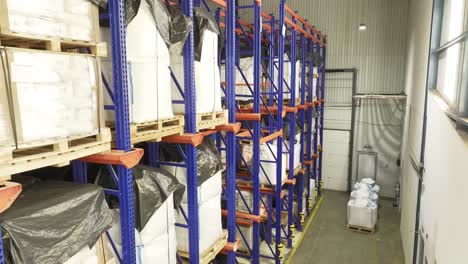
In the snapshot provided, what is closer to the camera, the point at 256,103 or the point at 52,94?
the point at 52,94

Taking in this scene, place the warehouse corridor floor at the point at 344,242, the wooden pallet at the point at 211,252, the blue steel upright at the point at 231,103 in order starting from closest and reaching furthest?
1. the wooden pallet at the point at 211,252
2. the blue steel upright at the point at 231,103
3. the warehouse corridor floor at the point at 344,242

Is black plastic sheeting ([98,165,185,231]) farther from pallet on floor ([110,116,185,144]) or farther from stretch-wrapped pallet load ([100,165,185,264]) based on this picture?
pallet on floor ([110,116,185,144])

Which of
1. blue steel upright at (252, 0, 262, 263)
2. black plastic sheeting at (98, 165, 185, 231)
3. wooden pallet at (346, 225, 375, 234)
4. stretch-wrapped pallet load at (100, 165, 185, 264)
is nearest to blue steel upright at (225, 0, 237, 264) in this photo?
blue steel upright at (252, 0, 262, 263)

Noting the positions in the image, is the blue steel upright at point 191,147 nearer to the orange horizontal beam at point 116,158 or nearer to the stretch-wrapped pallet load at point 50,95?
the orange horizontal beam at point 116,158

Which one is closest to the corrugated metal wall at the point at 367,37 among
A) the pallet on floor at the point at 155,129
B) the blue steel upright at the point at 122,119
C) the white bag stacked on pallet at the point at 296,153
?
the white bag stacked on pallet at the point at 296,153

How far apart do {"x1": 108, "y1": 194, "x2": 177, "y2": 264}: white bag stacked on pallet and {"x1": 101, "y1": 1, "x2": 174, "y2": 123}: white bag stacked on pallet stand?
41.7 inches

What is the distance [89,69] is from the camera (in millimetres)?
2762

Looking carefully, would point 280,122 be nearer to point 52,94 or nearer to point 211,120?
point 211,120

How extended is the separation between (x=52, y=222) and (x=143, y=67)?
1.62 metres

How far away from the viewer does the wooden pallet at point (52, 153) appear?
2146 millimetres

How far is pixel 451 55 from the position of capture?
4.80 metres

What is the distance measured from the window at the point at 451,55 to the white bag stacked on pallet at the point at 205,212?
10.4 feet

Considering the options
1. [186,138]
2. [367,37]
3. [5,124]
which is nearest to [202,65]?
[186,138]

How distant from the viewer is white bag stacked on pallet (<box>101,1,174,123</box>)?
10.6ft
